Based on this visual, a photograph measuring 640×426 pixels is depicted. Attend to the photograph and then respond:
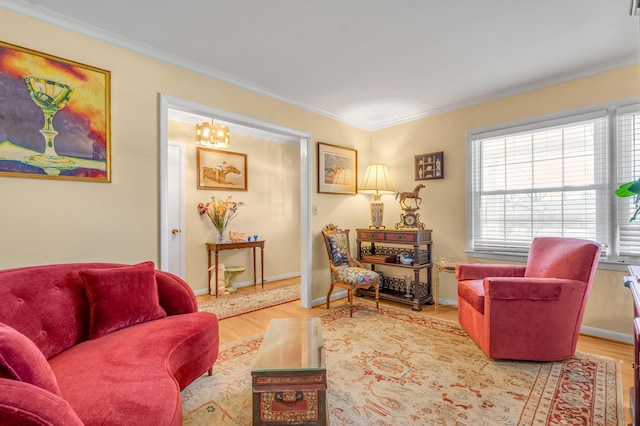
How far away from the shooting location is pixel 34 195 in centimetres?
206

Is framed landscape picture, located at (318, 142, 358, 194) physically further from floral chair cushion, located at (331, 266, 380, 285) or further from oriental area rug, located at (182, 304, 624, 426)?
oriental area rug, located at (182, 304, 624, 426)

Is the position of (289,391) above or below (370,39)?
below

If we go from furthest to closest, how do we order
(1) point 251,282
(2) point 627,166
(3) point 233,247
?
(1) point 251,282, (3) point 233,247, (2) point 627,166

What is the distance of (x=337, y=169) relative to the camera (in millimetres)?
4234

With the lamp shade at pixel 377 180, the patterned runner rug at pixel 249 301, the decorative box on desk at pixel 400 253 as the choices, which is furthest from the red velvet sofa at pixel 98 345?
the lamp shade at pixel 377 180

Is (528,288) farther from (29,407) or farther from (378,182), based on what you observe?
(29,407)

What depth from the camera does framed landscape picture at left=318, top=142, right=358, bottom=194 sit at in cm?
404

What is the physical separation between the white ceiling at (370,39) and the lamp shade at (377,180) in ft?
3.61

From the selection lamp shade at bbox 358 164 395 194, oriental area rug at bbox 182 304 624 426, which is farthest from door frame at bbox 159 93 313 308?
oriental area rug at bbox 182 304 624 426

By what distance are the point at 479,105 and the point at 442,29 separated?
1.70m

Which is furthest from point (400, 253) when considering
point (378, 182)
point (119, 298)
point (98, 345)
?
point (98, 345)

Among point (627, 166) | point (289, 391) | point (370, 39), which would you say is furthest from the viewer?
point (627, 166)

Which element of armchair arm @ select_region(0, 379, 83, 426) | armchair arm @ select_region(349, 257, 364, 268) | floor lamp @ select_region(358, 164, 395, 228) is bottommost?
armchair arm @ select_region(349, 257, 364, 268)

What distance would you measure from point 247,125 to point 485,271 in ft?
9.58
